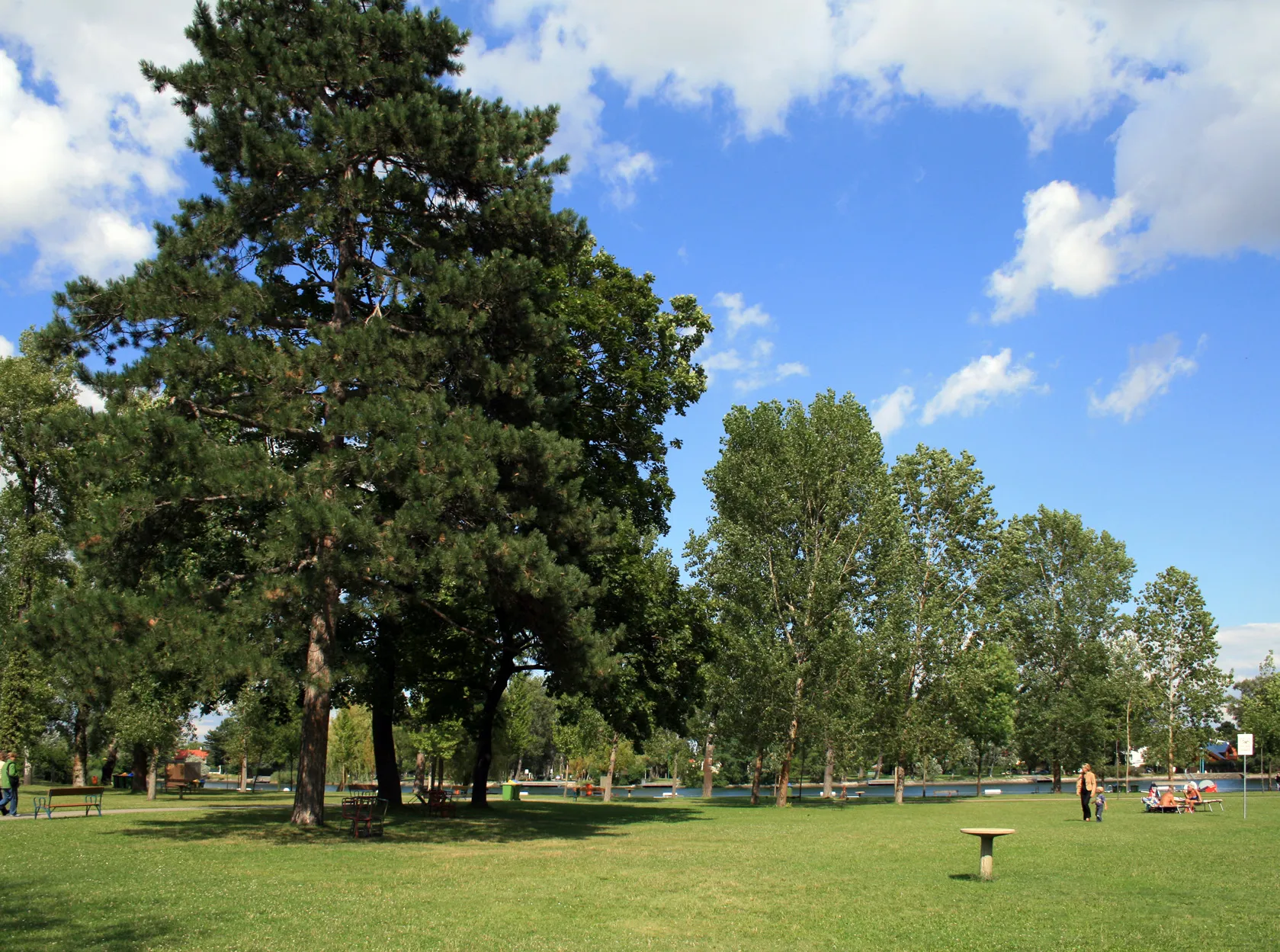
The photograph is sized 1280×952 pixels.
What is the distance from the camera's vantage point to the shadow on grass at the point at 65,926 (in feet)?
25.7

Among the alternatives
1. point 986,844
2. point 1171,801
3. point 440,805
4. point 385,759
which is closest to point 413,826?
point 440,805

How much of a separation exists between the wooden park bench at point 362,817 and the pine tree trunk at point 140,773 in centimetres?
2710

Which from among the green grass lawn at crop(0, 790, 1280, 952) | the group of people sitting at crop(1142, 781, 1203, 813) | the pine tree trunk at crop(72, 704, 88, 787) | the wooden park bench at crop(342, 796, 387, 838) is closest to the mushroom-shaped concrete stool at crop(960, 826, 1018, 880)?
the green grass lawn at crop(0, 790, 1280, 952)

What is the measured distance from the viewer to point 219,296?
17.7m

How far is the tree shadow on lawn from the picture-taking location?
17641 mm

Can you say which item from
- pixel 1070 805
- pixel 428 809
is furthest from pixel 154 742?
pixel 1070 805

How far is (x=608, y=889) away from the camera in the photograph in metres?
12.1

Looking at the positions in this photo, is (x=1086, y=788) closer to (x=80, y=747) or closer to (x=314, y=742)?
(x=314, y=742)

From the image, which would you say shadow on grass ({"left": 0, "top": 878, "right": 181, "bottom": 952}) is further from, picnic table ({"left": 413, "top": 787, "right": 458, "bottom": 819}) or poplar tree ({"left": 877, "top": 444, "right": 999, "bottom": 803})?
poplar tree ({"left": 877, "top": 444, "right": 999, "bottom": 803})

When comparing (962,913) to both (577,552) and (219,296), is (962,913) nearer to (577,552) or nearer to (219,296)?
(577,552)

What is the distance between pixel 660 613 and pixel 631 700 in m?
2.76

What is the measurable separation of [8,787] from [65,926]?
15.9m

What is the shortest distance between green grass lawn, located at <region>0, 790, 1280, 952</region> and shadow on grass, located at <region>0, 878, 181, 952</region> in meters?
0.04

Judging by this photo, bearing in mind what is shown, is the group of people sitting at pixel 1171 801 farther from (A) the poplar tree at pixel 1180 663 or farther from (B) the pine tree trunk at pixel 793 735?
(A) the poplar tree at pixel 1180 663
